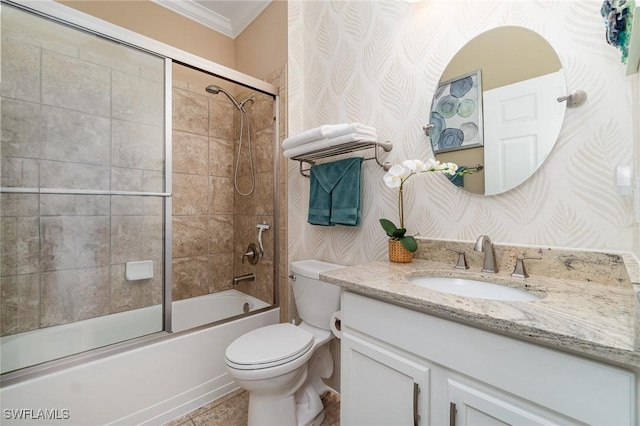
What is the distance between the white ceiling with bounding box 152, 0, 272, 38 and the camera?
6.97 ft

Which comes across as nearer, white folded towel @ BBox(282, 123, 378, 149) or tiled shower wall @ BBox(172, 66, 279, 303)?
white folded towel @ BBox(282, 123, 378, 149)

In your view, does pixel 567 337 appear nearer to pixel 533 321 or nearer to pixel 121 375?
pixel 533 321

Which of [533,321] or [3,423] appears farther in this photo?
[3,423]

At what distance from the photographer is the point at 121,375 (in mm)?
1289

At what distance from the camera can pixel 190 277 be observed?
7.01 feet

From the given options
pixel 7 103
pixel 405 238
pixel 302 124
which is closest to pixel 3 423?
pixel 7 103

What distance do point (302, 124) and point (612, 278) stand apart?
1.71 meters

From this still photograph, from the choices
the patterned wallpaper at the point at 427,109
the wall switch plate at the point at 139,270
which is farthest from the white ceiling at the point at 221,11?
the wall switch plate at the point at 139,270

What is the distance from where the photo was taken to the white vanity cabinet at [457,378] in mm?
514

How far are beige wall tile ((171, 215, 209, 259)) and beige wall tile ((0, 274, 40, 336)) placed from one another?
2.49 feet

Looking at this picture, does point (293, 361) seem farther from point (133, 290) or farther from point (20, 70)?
point (20, 70)

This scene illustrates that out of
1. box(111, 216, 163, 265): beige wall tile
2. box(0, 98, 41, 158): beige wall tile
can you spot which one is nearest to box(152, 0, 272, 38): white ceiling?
box(0, 98, 41, 158): beige wall tile

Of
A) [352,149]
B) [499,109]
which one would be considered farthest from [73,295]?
[499,109]

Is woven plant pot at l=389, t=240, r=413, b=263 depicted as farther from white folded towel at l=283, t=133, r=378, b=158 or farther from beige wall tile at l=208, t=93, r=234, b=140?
beige wall tile at l=208, t=93, r=234, b=140
